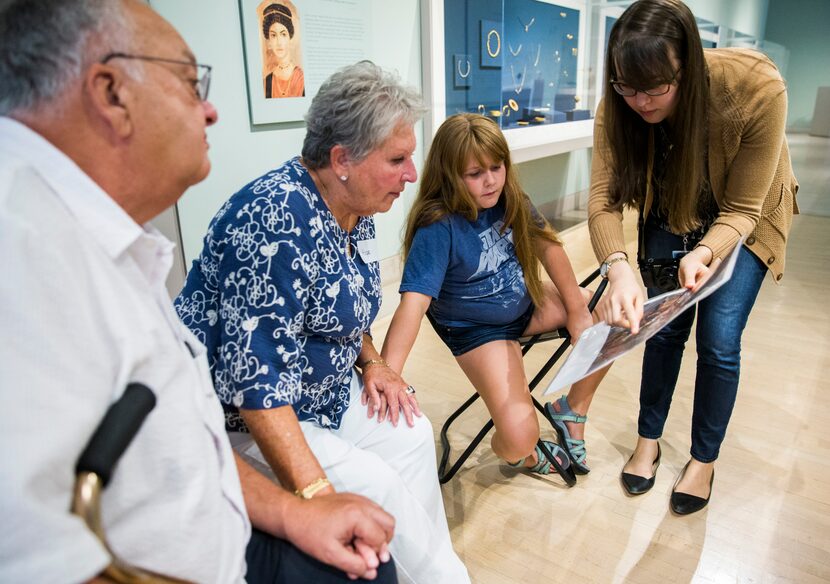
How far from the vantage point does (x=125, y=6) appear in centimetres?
71

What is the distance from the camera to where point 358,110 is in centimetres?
125

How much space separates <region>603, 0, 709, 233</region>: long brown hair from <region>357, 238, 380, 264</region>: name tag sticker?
77 cm

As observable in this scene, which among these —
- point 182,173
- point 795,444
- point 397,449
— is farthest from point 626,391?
point 182,173

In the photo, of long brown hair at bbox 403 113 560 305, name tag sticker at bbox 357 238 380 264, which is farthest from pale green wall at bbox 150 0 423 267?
name tag sticker at bbox 357 238 380 264

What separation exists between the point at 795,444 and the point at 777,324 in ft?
4.62

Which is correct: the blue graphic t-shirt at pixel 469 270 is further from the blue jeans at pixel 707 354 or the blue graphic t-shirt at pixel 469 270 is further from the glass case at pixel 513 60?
the glass case at pixel 513 60

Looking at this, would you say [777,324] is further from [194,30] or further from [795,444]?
[194,30]

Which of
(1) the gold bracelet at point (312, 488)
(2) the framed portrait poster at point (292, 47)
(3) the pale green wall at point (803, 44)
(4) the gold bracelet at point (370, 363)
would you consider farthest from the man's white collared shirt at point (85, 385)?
(3) the pale green wall at point (803, 44)

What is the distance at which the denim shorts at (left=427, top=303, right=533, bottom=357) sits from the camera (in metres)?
1.99

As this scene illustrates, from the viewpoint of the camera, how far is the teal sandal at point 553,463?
6.90ft

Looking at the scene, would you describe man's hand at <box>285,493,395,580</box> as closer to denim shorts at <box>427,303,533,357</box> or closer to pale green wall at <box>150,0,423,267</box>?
denim shorts at <box>427,303,533,357</box>

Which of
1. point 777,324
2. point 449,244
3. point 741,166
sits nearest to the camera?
point 741,166

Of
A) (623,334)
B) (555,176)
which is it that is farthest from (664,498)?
(555,176)

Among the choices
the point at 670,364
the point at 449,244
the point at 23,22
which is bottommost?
the point at 670,364
